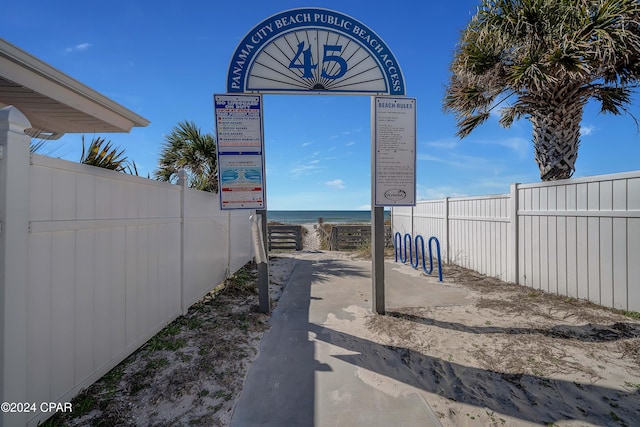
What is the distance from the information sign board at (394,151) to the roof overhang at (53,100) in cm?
320

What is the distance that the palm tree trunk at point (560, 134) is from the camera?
499 cm

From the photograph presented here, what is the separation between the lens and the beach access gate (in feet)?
13.1

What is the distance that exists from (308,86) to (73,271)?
133 inches

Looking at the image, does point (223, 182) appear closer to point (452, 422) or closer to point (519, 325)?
point (452, 422)

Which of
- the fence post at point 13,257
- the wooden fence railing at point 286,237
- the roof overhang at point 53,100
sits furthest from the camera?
the wooden fence railing at point 286,237

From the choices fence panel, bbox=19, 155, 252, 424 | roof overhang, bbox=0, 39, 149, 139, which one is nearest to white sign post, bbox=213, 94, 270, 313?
fence panel, bbox=19, 155, 252, 424

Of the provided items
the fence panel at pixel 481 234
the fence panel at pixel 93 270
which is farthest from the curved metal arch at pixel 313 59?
the fence panel at pixel 481 234

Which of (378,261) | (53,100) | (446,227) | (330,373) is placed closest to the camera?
(330,373)

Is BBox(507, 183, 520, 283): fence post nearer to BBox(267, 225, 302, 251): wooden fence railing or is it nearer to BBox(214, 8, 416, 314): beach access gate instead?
BBox(214, 8, 416, 314): beach access gate

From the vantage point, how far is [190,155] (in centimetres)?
818

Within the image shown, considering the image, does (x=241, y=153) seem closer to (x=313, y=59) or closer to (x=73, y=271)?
(x=313, y=59)

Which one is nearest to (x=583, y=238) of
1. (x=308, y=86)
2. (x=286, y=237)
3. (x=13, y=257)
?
(x=308, y=86)

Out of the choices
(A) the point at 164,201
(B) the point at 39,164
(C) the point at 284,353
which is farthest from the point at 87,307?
(C) the point at 284,353

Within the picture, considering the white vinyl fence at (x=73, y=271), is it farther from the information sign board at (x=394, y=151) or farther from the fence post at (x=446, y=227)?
the fence post at (x=446, y=227)
